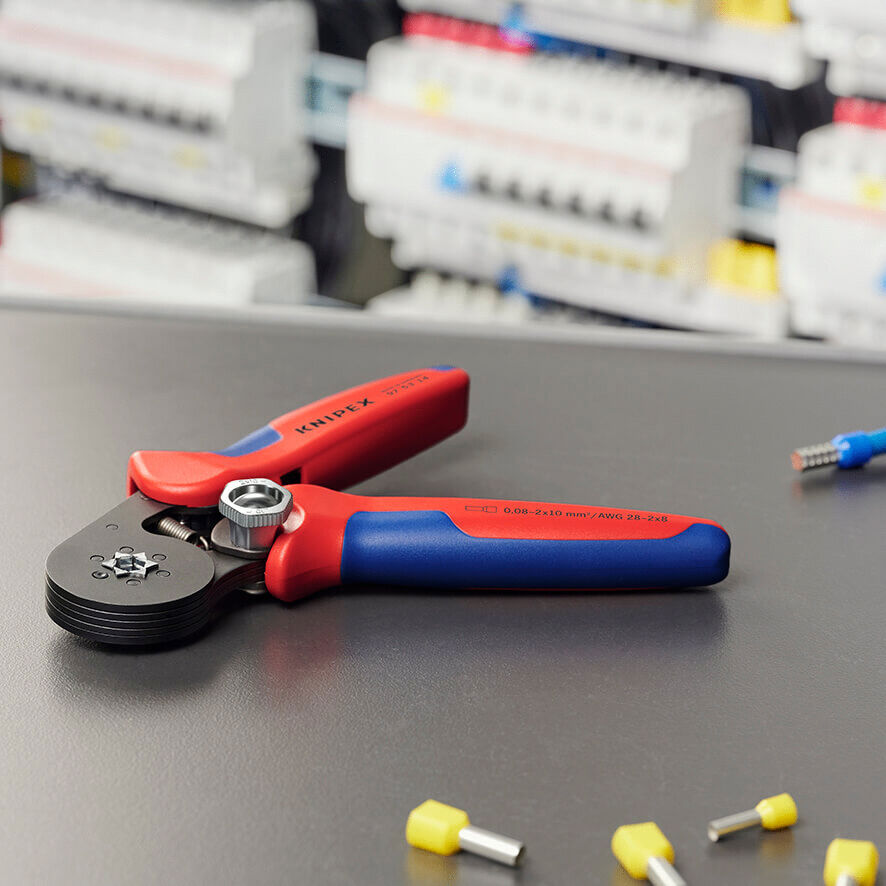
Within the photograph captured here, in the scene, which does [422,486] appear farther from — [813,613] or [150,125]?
[150,125]

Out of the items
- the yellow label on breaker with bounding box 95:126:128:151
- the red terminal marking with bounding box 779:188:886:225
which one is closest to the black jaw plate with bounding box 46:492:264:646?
the red terminal marking with bounding box 779:188:886:225

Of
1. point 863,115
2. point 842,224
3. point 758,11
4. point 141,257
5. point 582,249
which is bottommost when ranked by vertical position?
point 141,257

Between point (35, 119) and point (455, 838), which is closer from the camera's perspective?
point (455, 838)

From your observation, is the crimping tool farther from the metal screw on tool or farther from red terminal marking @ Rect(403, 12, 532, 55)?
red terminal marking @ Rect(403, 12, 532, 55)

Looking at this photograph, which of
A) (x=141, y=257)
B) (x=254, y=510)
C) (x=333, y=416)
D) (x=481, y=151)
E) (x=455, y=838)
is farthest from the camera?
(x=141, y=257)

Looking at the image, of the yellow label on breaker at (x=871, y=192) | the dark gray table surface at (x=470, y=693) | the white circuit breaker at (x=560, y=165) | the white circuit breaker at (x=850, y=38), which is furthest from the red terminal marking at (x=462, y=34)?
the dark gray table surface at (x=470, y=693)

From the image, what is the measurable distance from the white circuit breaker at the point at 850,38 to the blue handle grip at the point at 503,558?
1275 mm

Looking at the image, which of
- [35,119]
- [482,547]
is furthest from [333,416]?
[35,119]

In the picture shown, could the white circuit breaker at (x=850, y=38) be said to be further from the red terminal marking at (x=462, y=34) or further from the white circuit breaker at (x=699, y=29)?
the red terminal marking at (x=462, y=34)

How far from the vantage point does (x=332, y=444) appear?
0.62 meters

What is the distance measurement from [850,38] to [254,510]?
1398 millimetres

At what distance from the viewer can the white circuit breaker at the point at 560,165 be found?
182cm

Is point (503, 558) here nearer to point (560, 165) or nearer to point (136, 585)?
point (136, 585)

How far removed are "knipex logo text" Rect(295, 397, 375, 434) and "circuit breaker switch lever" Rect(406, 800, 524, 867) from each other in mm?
244
